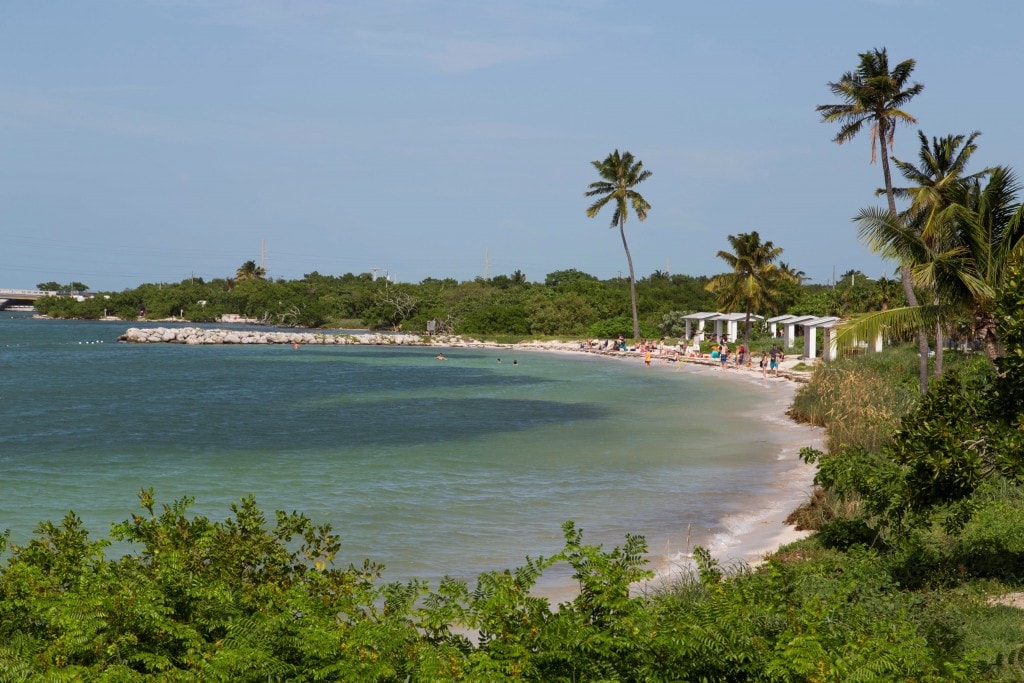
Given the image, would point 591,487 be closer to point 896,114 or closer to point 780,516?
point 780,516

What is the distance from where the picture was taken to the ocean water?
15586mm

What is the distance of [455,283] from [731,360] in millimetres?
93960

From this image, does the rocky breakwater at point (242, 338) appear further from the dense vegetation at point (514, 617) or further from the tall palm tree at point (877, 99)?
the dense vegetation at point (514, 617)

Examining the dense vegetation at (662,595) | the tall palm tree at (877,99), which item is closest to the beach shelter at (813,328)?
the tall palm tree at (877,99)

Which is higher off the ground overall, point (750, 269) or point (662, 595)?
point (750, 269)

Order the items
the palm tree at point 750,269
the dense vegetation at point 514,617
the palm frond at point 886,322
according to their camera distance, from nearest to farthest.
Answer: the dense vegetation at point 514,617 → the palm frond at point 886,322 → the palm tree at point 750,269

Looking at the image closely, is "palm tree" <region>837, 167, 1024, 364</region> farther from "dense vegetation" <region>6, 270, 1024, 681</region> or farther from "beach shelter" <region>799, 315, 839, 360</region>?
"beach shelter" <region>799, 315, 839, 360</region>

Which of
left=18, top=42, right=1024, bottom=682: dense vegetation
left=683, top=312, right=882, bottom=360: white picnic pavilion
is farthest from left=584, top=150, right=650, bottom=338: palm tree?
left=18, top=42, right=1024, bottom=682: dense vegetation

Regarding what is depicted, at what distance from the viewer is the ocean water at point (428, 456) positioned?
15.6 m

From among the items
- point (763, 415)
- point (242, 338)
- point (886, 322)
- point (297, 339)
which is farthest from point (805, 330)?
point (242, 338)

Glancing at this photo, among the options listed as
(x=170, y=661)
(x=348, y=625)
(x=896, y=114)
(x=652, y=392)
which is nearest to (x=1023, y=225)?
(x=348, y=625)

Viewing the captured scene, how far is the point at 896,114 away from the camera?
1115 inches

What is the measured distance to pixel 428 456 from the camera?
79.9 feet

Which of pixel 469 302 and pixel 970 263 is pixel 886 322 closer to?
pixel 970 263
